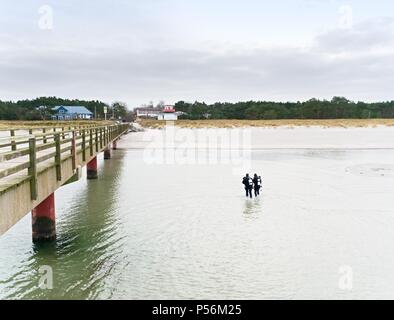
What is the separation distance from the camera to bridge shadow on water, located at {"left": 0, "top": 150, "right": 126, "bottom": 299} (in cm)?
1007

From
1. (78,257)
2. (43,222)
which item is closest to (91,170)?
(43,222)

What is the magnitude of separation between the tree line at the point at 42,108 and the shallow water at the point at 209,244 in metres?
101

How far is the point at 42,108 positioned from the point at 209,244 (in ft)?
390

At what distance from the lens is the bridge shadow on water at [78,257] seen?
10.1 meters

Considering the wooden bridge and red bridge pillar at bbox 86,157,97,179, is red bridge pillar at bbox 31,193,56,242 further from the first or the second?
red bridge pillar at bbox 86,157,97,179

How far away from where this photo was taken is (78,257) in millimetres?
12273

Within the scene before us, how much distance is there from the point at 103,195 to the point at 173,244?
386 inches

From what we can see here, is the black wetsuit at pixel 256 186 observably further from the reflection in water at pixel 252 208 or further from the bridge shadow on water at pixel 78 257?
the bridge shadow on water at pixel 78 257

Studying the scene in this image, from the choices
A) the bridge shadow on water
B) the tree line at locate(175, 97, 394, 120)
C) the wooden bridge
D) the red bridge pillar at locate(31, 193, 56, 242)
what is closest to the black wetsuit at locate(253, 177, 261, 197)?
the bridge shadow on water

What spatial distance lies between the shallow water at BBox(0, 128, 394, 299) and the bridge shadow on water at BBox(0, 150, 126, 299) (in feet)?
0.13
